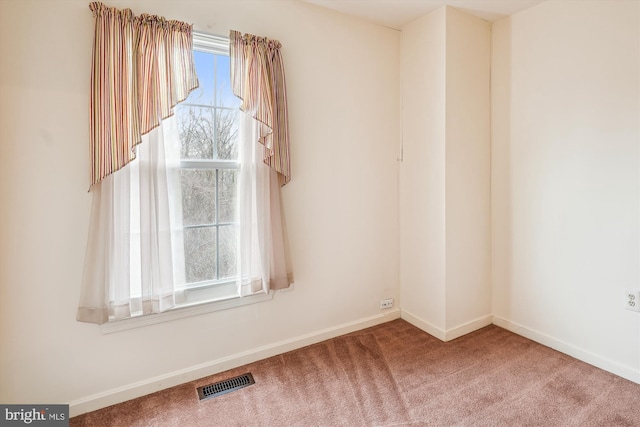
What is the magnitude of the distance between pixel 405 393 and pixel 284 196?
1.50m

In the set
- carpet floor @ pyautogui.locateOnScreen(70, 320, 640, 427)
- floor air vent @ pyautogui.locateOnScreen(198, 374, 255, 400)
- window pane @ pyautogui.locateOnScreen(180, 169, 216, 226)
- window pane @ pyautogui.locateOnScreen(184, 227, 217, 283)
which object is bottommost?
carpet floor @ pyautogui.locateOnScreen(70, 320, 640, 427)

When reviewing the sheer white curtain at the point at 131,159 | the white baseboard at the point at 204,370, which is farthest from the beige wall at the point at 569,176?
the sheer white curtain at the point at 131,159

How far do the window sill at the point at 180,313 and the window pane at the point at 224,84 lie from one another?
1328mm

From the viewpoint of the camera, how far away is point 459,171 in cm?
262

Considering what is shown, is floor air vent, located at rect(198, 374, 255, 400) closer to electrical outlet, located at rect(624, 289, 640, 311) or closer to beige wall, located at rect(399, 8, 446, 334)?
beige wall, located at rect(399, 8, 446, 334)

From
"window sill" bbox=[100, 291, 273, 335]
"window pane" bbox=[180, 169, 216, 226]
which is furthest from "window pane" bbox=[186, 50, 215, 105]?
"window sill" bbox=[100, 291, 273, 335]

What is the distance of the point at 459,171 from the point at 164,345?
2461 mm

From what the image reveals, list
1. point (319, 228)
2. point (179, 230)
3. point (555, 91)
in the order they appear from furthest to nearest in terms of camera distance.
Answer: point (319, 228) < point (555, 91) < point (179, 230)

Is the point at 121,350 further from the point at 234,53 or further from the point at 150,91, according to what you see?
the point at 234,53

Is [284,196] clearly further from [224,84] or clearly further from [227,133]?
[224,84]

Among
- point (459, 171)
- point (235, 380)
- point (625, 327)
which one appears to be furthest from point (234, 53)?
point (625, 327)

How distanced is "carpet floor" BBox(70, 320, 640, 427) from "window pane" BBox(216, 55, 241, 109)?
1819 mm

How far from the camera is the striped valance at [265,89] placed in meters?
2.11

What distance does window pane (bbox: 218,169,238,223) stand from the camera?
2.21 meters
